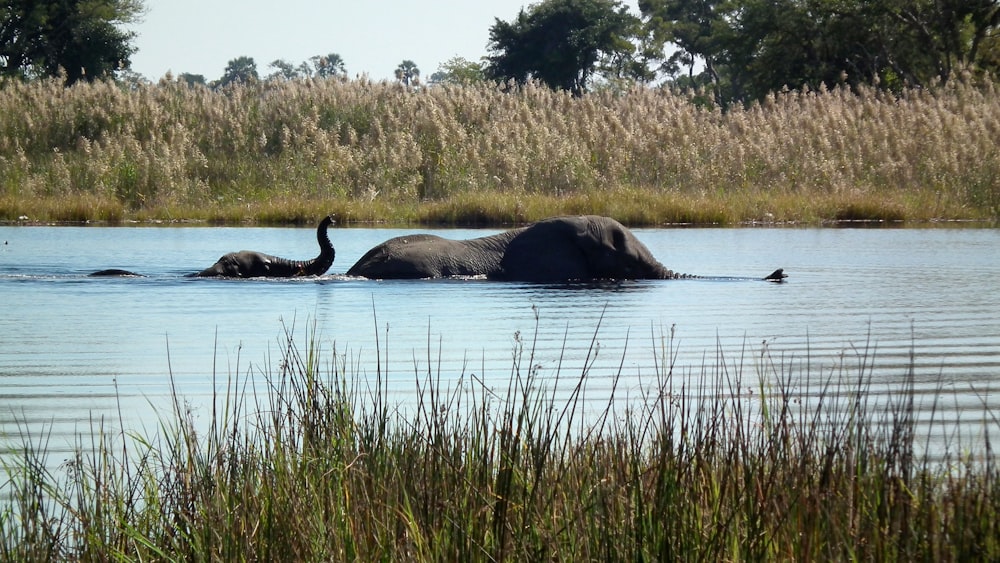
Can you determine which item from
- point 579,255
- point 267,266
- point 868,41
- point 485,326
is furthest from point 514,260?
point 868,41

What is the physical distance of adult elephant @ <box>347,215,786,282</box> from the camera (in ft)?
43.0

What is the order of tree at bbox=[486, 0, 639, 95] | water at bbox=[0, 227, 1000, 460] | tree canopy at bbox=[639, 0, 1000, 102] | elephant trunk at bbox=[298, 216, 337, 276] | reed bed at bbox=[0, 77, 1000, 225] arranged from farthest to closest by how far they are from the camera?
tree at bbox=[486, 0, 639, 95]
tree canopy at bbox=[639, 0, 1000, 102]
reed bed at bbox=[0, 77, 1000, 225]
elephant trunk at bbox=[298, 216, 337, 276]
water at bbox=[0, 227, 1000, 460]

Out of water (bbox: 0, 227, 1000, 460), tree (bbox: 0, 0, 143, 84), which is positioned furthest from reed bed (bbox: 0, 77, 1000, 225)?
tree (bbox: 0, 0, 143, 84)

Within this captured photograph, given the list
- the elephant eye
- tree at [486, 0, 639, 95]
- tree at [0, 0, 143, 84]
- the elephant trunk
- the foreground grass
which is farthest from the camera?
tree at [486, 0, 639, 95]

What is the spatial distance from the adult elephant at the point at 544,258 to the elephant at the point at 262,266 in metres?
0.35

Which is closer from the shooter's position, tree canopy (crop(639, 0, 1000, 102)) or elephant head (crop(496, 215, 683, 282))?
elephant head (crop(496, 215, 683, 282))

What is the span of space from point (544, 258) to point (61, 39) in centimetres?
3613

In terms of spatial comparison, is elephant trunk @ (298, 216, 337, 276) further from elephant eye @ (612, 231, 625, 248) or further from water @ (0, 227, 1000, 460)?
elephant eye @ (612, 231, 625, 248)

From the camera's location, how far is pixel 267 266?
1333 cm

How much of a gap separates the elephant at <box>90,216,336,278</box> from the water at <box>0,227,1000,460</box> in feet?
0.94

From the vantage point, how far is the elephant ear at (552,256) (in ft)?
Answer: 43.1

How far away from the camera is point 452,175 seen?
24.5m

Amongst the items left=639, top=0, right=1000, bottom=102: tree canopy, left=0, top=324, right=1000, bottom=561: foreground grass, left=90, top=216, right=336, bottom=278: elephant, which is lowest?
left=0, top=324, right=1000, bottom=561: foreground grass

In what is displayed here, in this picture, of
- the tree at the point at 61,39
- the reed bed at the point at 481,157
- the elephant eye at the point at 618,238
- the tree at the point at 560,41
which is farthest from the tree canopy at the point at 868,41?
the elephant eye at the point at 618,238
